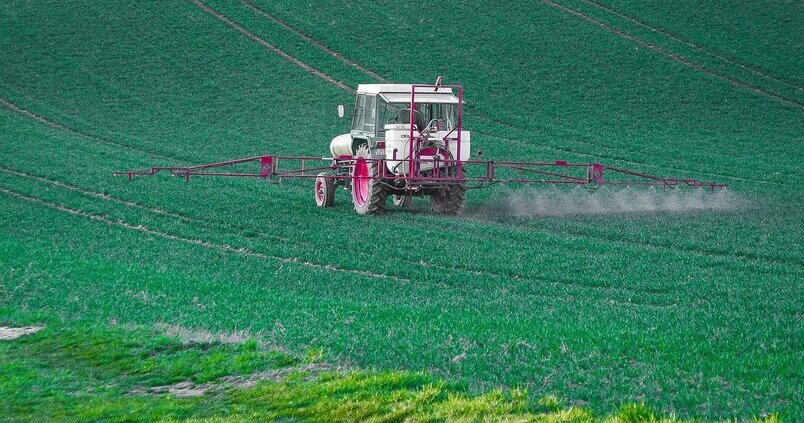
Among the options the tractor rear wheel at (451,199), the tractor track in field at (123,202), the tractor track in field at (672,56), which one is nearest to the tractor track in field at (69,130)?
the tractor track in field at (123,202)

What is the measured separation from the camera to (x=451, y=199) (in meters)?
22.9

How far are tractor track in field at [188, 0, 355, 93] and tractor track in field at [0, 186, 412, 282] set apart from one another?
19324 millimetres

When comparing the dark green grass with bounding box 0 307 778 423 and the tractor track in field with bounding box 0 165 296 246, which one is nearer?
the dark green grass with bounding box 0 307 778 423

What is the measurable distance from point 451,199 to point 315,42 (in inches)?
1091

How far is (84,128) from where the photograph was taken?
39531 mm

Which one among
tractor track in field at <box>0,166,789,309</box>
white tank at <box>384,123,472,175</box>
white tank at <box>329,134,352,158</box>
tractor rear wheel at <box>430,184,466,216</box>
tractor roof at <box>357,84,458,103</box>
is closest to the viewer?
tractor track in field at <box>0,166,789,309</box>

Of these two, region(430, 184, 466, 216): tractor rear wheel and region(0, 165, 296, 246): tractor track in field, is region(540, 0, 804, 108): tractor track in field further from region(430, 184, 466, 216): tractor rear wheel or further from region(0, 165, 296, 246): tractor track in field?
region(0, 165, 296, 246): tractor track in field

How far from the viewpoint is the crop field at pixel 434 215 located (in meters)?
10.7

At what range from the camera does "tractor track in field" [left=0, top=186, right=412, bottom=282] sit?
16.9 meters

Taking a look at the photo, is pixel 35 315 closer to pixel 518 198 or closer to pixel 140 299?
pixel 140 299

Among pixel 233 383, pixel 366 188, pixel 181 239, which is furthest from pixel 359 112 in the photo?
pixel 233 383

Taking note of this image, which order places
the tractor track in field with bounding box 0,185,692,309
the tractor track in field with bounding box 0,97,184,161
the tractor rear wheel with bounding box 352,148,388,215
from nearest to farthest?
the tractor track in field with bounding box 0,185,692,309 → the tractor rear wheel with bounding box 352,148,388,215 → the tractor track in field with bounding box 0,97,184,161

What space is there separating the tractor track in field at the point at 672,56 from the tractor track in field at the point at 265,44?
12861 millimetres

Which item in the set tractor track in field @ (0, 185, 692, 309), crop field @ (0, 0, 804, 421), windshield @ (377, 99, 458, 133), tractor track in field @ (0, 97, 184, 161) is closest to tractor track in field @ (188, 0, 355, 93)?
crop field @ (0, 0, 804, 421)
